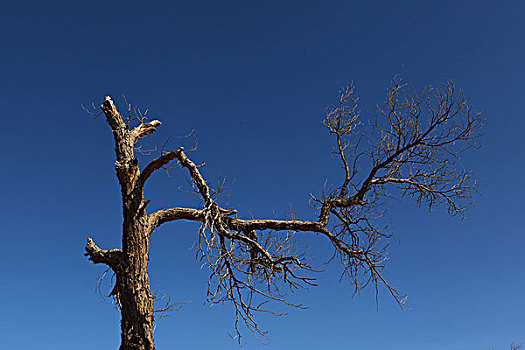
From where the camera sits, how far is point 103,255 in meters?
7.23

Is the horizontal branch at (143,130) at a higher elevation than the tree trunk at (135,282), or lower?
higher

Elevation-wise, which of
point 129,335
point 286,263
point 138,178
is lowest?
point 129,335

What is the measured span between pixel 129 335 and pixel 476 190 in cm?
592

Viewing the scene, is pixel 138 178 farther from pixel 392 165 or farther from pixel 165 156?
pixel 392 165

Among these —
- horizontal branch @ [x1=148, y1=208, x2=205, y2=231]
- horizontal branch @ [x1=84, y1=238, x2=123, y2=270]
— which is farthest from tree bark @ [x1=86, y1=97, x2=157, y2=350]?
horizontal branch @ [x1=148, y1=208, x2=205, y2=231]

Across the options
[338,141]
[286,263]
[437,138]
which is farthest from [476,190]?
[286,263]

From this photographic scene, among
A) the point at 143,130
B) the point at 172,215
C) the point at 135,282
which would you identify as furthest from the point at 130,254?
the point at 143,130

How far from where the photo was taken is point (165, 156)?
7523 millimetres

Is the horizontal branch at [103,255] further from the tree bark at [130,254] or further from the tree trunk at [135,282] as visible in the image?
the tree trunk at [135,282]

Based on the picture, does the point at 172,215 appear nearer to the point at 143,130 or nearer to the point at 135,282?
the point at 135,282

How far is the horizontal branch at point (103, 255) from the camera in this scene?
7.14m

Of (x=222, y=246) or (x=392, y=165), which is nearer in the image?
(x=222, y=246)

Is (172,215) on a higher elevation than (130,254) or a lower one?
higher

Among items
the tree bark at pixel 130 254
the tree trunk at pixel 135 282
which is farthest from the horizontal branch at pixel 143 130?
the tree trunk at pixel 135 282
